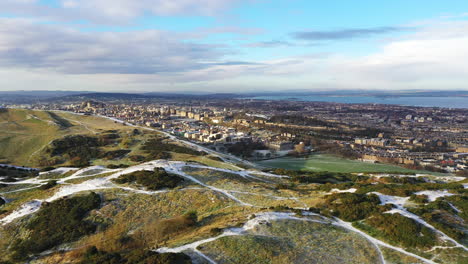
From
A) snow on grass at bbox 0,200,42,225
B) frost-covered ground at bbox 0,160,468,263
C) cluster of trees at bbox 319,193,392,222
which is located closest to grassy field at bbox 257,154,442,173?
frost-covered ground at bbox 0,160,468,263

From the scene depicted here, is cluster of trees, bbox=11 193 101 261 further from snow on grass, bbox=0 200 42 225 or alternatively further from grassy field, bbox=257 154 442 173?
grassy field, bbox=257 154 442 173

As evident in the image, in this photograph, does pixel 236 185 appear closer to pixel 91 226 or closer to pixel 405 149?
pixel 91 226

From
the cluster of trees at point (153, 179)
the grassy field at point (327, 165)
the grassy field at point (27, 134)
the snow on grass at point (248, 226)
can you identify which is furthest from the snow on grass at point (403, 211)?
the grassy field at point (27, 134)

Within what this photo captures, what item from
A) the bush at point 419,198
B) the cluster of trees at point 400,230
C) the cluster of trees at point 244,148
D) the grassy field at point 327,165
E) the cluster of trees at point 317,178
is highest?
the bush at point 419,198

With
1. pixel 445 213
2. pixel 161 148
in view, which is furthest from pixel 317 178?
pixel 161 148

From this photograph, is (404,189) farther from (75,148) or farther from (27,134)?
(27,134)

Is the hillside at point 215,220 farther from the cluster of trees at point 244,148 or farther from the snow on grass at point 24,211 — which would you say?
the cluster of trees at point 244,148

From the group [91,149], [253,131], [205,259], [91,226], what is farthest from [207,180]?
[253,131]
